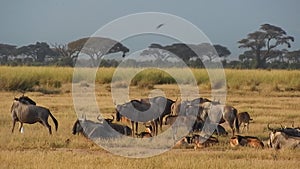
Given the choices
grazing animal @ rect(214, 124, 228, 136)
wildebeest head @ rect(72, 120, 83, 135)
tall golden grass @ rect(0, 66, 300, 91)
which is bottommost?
grazing animal @ rect(214, 124, 228, 136)

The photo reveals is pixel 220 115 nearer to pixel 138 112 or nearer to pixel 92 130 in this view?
pixel 138 112

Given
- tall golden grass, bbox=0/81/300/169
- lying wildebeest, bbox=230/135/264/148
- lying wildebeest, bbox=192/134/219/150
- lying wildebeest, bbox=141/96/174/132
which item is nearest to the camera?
tall golden grass, bbox=0/81/300/169

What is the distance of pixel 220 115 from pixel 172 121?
1.17 metres

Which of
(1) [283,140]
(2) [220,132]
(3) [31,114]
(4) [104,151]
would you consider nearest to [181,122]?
(2) [220,132]

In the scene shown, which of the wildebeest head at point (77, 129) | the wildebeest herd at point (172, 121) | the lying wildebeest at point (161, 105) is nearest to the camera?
the wildebeest herd at point (172, 121)

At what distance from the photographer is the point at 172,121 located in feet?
45.1

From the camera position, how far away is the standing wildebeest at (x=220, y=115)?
13.8 meters


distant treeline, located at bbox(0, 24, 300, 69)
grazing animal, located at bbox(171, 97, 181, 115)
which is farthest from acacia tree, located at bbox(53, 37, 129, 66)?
grazing animal, located at bbox(171, 97, 181, 115)

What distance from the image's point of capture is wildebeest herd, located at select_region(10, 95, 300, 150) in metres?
11.9

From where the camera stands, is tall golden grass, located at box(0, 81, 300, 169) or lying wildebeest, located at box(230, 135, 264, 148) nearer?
tall golden grass, located at box(0, 81, 300, 169)

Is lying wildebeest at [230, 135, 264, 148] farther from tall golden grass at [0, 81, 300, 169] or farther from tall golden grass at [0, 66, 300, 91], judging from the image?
tall golden grass at [0, 66, 300, 91]

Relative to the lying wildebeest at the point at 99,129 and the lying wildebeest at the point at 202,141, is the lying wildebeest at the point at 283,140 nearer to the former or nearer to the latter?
the lying wildebeest at the point at 202,141

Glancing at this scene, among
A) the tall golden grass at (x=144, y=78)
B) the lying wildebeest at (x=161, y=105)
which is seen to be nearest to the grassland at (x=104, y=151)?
the lying wildebeest at (x=161, y=105)

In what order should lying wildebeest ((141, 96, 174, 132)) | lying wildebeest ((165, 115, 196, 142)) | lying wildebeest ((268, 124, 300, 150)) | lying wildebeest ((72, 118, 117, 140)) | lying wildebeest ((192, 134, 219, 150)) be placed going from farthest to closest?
lying wildebeest ((141, 96, 174, 132)) < lying wildebeest ((165, 115, 196, 142)) < lying wildebeest ((72, 118, 117, 140)) < lying wildebeest ((192, 134, 219, 150)) < lying wildebeest ((268, 124, 300, 150))
